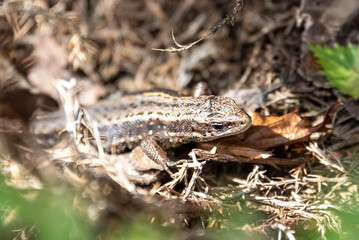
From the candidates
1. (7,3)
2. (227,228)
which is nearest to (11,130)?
(7,3)

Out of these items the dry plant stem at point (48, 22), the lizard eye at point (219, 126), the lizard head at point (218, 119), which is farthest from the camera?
the dry plant stem at point (48, 22)

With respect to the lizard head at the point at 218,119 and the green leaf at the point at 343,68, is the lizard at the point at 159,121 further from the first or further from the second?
the green leaf at the point at 343,68

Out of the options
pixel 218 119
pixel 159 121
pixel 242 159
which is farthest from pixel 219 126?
pixel 159 121

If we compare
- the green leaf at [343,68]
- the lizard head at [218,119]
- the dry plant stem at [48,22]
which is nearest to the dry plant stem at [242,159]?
the lizard head at [218,119]

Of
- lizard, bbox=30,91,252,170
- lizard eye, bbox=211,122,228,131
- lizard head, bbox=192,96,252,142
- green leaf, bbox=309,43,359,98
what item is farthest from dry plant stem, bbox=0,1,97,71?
green leaf, bbox=309,43,359,98

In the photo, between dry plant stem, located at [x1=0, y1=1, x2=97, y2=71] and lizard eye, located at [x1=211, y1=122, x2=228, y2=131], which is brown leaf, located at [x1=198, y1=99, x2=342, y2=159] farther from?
dry plant stem, located at [x1=0, y1=1, x2=97, y2=71]
